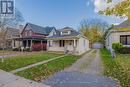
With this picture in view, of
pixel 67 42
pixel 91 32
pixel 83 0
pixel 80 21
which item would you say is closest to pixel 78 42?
pixel 67 42

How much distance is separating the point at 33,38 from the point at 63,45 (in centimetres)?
791

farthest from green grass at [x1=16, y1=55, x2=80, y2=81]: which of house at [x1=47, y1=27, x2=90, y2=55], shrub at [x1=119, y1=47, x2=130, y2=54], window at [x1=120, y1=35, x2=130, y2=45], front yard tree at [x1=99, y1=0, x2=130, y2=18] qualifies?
house at [x1=47, y1=27, x2=90, y2=55]

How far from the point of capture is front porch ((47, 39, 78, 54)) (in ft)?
102

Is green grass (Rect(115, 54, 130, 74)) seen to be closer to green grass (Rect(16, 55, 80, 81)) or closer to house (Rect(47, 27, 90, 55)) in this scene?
green grass (Rect(16, 55, 80, 81))

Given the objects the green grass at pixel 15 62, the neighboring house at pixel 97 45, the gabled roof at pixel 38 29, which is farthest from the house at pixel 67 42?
the neighboring house at pixel 97 45

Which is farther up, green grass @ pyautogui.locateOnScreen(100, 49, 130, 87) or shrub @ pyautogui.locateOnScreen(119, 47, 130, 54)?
shrub @ pyautogui.locateOnScreen(119, 47, 130, 54)

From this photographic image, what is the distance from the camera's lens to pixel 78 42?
31328mm

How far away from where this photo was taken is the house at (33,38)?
39175 mm

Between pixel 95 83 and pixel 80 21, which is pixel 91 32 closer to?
pixel 80 21

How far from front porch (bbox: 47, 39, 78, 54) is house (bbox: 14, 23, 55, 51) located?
397 cm

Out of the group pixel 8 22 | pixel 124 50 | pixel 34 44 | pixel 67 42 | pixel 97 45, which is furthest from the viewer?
pixel 97 45

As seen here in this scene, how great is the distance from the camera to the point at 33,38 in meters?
39.5

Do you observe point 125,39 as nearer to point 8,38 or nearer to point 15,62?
point 15,62

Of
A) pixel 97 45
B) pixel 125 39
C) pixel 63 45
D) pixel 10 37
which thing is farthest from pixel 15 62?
pixel 97 45
